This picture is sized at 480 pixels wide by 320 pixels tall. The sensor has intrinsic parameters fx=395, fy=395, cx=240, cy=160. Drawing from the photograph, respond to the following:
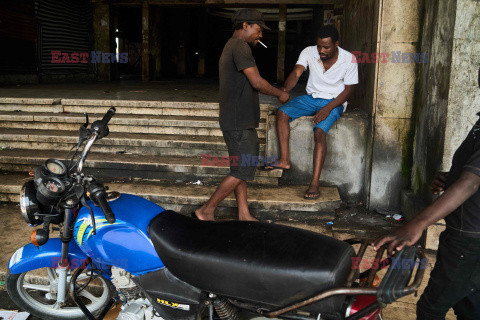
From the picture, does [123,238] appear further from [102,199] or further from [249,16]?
[249,16]

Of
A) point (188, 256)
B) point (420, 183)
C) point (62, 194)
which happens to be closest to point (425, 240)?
point (420, 183)

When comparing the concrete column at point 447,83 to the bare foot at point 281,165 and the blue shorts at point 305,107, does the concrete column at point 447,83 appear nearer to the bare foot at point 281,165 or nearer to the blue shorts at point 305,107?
the blue shorts at point 305,107

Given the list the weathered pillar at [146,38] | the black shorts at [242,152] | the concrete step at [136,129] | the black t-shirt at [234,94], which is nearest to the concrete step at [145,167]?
the concrete step at [136,129]

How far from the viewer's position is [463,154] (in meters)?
1.96

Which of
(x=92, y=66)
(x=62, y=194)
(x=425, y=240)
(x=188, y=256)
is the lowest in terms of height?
(x=425, y=240)

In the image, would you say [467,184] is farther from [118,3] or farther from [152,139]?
[118,3]

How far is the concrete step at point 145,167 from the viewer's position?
16.7 feet

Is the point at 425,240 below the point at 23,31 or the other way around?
below

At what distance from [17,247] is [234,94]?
260 cm

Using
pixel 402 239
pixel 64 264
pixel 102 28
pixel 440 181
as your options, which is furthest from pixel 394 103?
pixel 102 28

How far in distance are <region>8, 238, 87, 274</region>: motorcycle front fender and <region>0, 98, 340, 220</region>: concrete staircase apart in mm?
2124

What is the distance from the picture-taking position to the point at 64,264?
2420 millimetres

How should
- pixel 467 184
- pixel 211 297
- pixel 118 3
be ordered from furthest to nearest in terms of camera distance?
pixel 118 3 → pixel 211 297 → pixel 467 184

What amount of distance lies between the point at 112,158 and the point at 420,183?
12.5 feet
